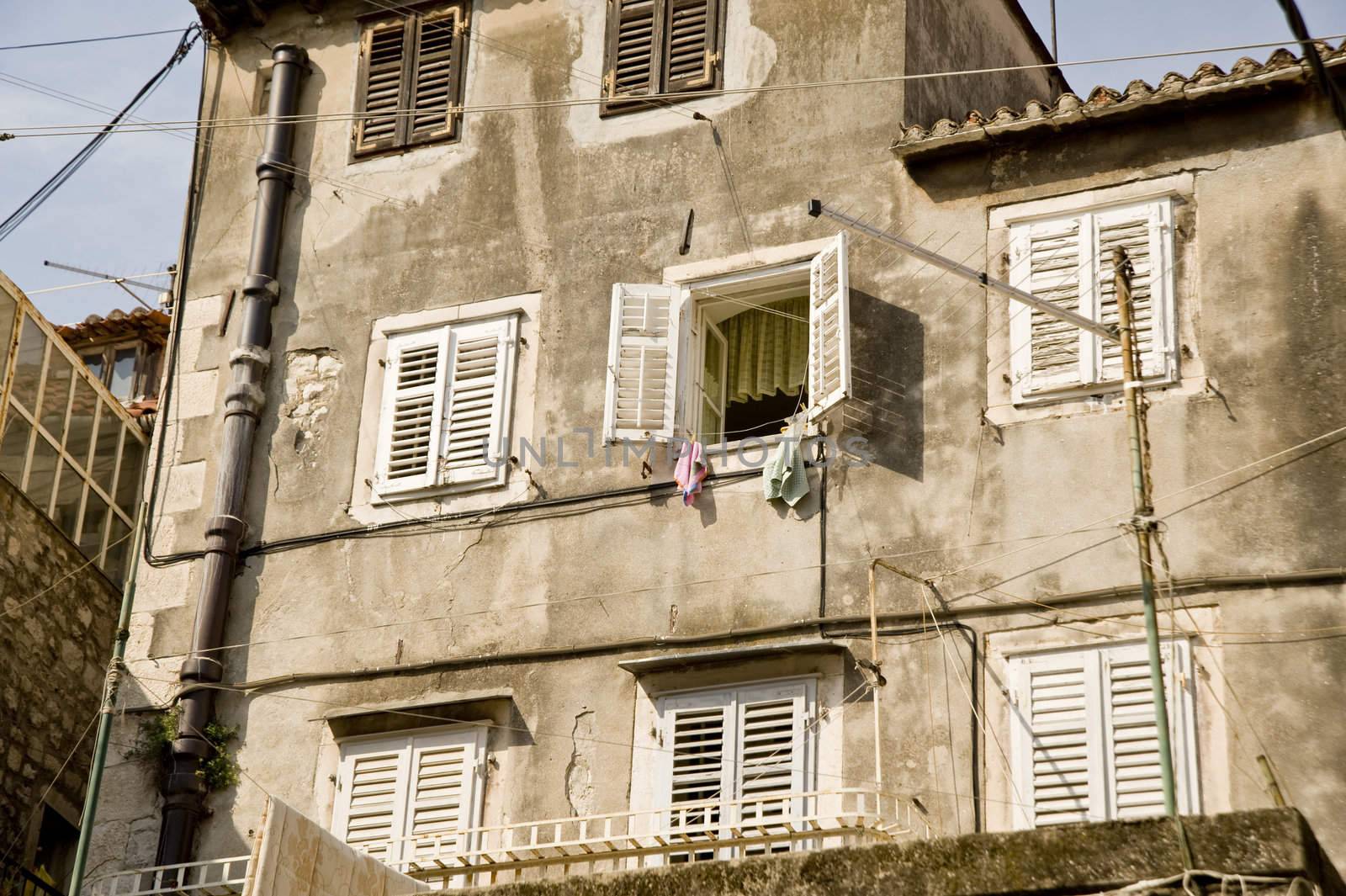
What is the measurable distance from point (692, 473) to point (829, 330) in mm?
1396

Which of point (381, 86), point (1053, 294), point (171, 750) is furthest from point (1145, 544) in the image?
point (381, 86)

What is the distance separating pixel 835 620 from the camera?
1319 centimetres

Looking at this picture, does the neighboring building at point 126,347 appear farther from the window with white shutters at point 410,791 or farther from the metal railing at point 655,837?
the metal railing at point 655,837

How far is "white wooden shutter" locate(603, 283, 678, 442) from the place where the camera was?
14.2 metres

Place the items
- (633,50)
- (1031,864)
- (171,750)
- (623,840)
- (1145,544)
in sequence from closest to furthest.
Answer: (1031,864) → (1145,544) → (623,840) → (171,750) → (633,50)

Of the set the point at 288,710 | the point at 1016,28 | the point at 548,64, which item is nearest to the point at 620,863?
the point at 288,710

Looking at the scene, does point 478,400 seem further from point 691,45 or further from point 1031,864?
point 1031,864

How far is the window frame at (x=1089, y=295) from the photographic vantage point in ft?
42.9

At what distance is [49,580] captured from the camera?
16.1 metres

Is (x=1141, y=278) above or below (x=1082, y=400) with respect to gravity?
above

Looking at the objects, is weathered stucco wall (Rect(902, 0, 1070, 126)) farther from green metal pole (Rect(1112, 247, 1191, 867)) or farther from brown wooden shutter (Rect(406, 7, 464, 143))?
brown wooden shutter (Rect(406, 7, 464, 143))

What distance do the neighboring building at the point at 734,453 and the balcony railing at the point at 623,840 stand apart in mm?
56

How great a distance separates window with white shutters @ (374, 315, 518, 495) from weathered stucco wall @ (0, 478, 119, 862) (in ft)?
10.1

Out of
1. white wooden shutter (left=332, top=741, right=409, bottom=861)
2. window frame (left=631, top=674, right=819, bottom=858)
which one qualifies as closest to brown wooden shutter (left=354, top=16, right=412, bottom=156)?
white wooden shutter (left=332, top=741, right=409, bottom=861)
